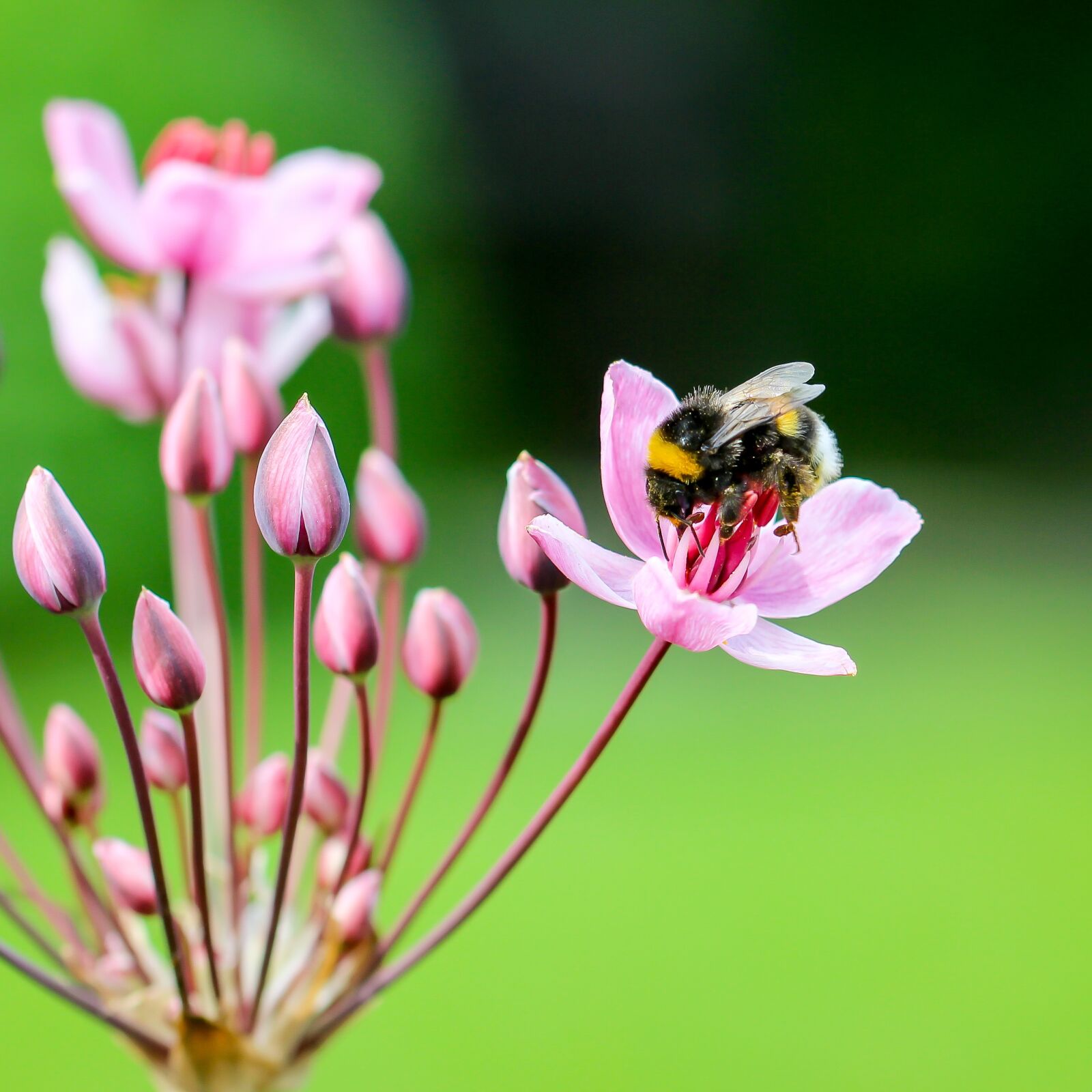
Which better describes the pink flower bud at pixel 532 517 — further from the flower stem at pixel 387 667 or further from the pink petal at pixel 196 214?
the pink petal at pixel 196 214

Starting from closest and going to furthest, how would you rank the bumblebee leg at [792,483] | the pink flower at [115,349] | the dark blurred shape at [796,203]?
1. the bumblebee leg at [792,483]
2. the pink flower at [115,349]
3. the dark blurred shape at [796,203]

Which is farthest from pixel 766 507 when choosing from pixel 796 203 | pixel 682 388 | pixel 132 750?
pixel 796 203

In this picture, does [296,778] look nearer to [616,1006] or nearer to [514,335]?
[616,1006]

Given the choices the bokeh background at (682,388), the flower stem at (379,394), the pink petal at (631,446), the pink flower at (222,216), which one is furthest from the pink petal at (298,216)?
the bokeh background at (682,388)

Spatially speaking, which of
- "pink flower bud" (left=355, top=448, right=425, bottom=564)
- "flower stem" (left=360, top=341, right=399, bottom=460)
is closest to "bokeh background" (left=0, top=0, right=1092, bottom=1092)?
"flower stem" (left=360, top=341, right=399, bottom=460)

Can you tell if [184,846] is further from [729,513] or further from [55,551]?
[729,513]

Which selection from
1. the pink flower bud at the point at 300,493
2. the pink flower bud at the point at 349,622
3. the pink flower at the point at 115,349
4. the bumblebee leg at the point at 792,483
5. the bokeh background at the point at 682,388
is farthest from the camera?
the bokeh background at the point at 682,388

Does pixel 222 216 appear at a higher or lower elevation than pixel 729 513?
higher
